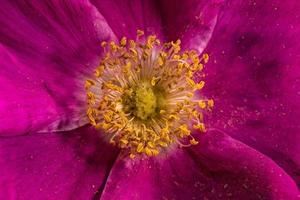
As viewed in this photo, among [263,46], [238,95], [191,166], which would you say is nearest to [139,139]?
[191,166]

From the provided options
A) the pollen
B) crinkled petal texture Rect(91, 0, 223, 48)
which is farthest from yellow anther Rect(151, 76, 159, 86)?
crinkled petal texture Rect(91, 0, 223, 48)

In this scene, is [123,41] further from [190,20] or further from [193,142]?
[193,142]

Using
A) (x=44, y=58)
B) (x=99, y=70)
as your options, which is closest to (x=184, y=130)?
(x=99, y=70)

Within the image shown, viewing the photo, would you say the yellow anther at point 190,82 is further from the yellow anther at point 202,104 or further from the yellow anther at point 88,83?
the yellow anther at point 88,83

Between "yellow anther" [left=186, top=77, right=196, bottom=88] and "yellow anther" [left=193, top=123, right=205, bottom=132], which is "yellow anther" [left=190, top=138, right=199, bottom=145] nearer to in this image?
"yellow anther" [left=193, top=123, right=205, bottom=132]

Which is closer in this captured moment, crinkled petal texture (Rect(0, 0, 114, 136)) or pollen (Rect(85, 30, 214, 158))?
crinkled petal texture (Rect(0, 0, 114, 136))

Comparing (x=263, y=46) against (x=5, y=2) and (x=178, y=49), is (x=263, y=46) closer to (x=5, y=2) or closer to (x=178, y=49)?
(x=178, y=49)

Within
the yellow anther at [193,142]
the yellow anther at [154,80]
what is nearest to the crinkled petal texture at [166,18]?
the yellow anther at [154,80]
